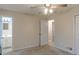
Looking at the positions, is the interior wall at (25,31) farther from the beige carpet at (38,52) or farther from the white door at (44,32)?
the beige carpet at (38,52)

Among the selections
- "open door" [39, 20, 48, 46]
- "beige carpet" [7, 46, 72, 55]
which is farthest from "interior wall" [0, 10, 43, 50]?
"beige carpet" [7, 46, 72, 55]

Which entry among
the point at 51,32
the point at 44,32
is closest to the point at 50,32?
the point at 51,32

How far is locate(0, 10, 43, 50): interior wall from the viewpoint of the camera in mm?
3002

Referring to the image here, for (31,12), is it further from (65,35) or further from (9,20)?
(65,35)

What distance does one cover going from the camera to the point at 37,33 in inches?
124

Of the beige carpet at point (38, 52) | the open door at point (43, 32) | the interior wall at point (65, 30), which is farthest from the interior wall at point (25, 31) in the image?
the interior wall at point (65, 30)

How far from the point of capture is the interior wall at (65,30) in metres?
3.17

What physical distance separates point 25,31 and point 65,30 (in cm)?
113

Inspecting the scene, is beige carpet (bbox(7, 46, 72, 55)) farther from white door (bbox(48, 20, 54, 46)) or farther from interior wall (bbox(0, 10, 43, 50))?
interior wall (bbox(0, 10, 43, 50))

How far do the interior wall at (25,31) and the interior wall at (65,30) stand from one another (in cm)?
54

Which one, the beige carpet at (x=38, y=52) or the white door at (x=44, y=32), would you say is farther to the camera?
the white door at (x=44, y=32)

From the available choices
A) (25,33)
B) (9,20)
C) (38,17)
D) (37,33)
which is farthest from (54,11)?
(9,20)

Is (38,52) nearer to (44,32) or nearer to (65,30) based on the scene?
(44,32)
